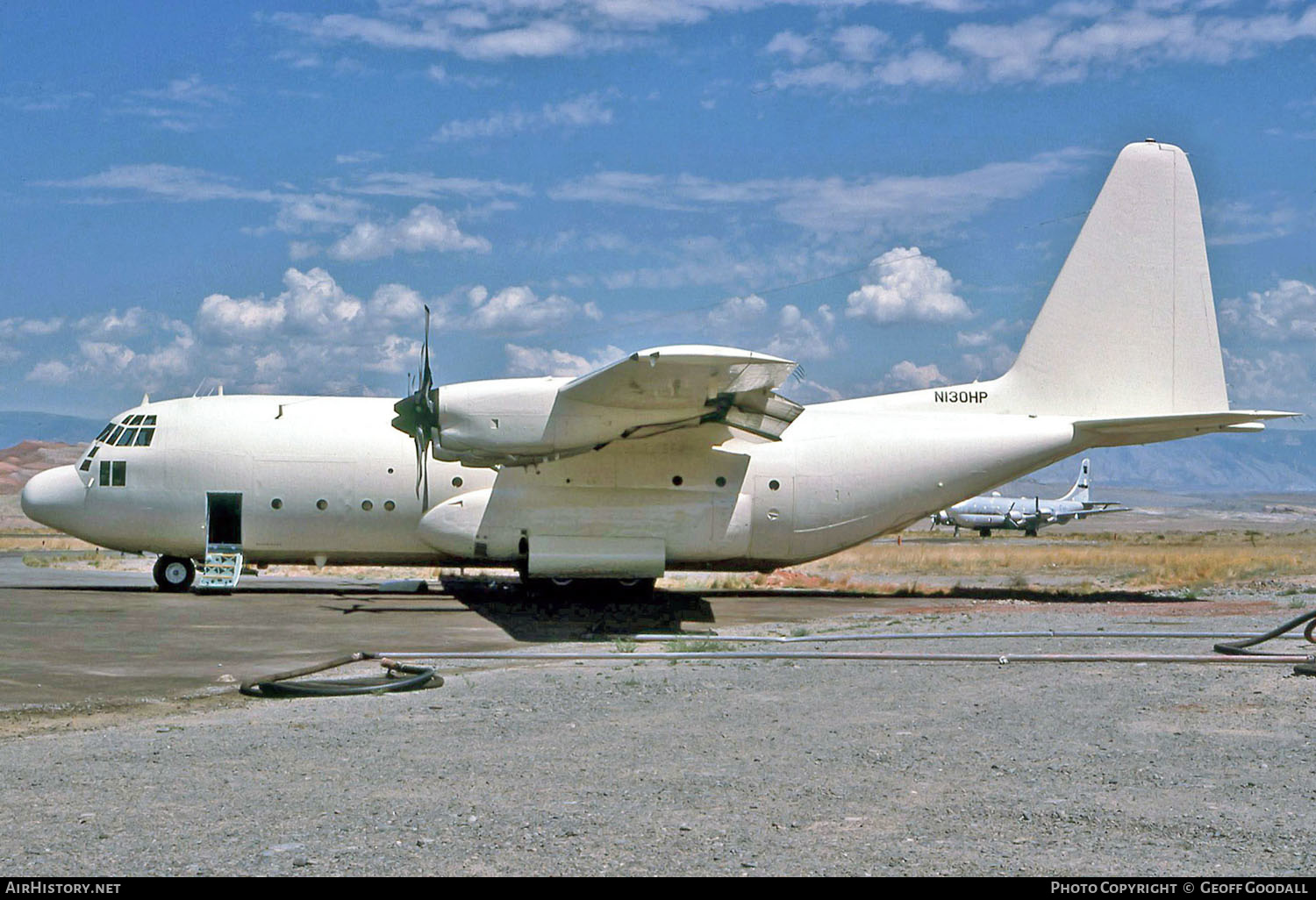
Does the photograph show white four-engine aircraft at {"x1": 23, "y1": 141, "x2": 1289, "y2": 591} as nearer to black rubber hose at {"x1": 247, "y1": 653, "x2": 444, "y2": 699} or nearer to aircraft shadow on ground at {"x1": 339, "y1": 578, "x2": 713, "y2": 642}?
aircraft shadow on ground at {"x1": 339, "y1": 578, "x2": 713, "y2": 642}

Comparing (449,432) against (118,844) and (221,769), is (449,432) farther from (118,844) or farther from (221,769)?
(118,844)

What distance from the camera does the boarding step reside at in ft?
67.1

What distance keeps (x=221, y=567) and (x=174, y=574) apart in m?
1.34

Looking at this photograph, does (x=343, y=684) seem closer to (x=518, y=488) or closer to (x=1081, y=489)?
(x=518, y=488)

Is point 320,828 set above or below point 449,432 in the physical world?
below

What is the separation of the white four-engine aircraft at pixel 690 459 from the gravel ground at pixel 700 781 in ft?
28.3

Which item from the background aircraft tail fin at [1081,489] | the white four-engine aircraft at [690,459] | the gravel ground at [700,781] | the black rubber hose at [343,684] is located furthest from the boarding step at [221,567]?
the background aircraft tail fin at [1081,489]

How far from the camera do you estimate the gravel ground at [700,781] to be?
17.6 ft

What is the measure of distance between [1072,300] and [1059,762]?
16.0 meters

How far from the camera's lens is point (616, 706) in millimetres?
9789

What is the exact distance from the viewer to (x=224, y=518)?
20.6m

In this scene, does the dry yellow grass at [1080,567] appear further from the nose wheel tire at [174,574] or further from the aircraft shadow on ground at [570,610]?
the nose wheel tire at [174,574]
